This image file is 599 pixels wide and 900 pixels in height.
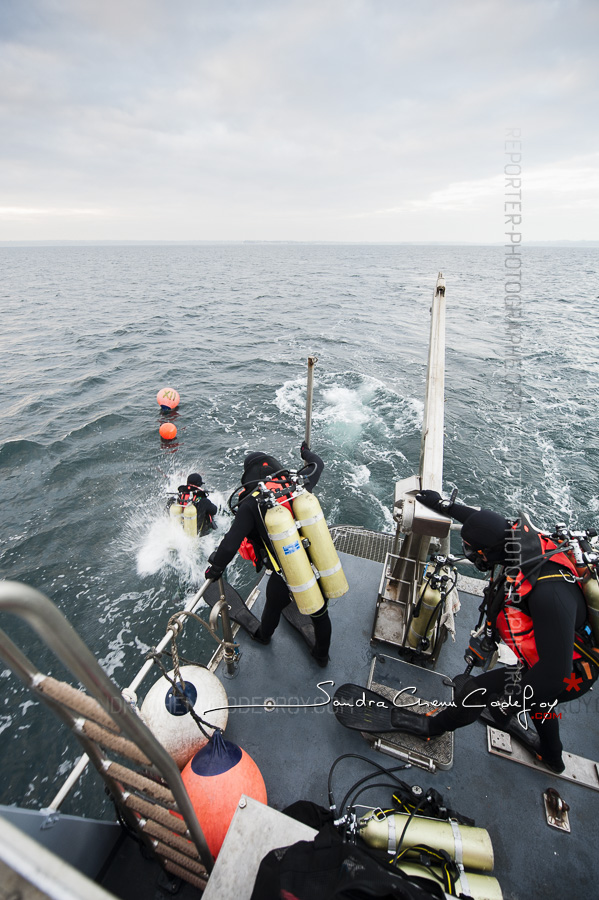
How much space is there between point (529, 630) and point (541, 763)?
5.41ft

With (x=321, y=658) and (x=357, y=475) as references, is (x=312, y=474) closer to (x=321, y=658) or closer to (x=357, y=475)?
(x=321, y=658)

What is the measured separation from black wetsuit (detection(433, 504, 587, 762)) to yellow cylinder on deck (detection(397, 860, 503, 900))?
936 millimetres

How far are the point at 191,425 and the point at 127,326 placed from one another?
21.0m

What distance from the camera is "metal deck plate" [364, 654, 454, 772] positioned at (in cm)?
356

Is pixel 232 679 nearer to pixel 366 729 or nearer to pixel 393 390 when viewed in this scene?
pixel 366 729

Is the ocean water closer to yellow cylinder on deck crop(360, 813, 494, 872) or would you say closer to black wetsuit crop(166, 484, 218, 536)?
black wetsuit crop(166, 484, 218, 536)

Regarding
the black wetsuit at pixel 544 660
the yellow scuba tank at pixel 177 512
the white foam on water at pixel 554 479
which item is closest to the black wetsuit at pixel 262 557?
the black wetsuit at pixel 544 660

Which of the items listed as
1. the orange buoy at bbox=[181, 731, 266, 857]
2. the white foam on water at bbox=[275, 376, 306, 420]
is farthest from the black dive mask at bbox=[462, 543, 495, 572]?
the white foam on water at bbox=[275, 376, 306, 420]

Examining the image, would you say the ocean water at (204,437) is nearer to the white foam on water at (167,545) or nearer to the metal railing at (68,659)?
the white foam on water at (167,545)

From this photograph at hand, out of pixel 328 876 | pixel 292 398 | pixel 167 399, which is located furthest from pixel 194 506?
pixel 292 398

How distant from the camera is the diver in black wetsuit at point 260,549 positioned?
3.60 meters

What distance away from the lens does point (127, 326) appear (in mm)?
32906

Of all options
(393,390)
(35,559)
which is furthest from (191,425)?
(393,390)

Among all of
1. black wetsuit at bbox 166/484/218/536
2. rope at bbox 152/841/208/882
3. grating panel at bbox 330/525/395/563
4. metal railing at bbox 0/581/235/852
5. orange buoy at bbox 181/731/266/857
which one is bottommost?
black wetsuit at bbox 166/484/218/536
